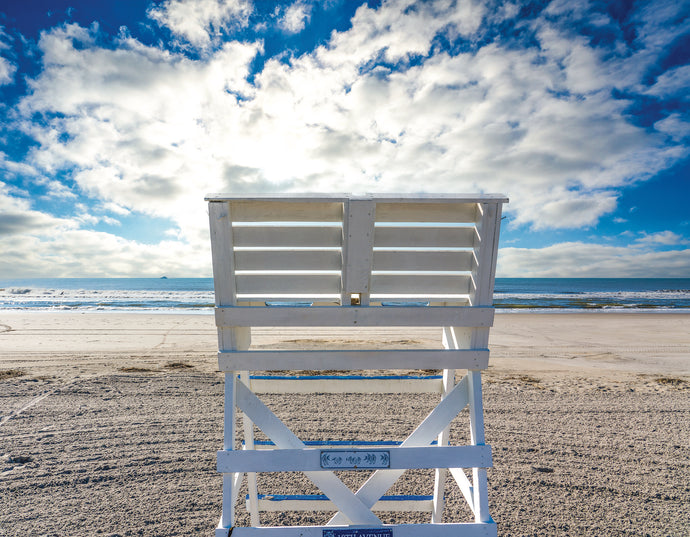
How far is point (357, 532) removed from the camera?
1.78 meters

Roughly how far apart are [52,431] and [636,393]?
877 centimetres

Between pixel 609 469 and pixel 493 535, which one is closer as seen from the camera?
pixel 493 535

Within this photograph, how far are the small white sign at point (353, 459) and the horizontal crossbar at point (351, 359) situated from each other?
0.43 m

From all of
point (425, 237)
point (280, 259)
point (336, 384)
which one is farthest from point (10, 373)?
point (425, 237)

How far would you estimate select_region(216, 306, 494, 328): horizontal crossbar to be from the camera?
1.92m

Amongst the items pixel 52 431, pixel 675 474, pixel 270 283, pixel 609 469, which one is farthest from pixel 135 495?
pixel 675 474

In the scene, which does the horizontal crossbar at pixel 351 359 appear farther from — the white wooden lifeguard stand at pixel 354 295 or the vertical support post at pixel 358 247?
the vertical support post at pixel 358 247

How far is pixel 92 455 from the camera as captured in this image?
13.0ft

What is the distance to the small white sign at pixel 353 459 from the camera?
1823 millimetres

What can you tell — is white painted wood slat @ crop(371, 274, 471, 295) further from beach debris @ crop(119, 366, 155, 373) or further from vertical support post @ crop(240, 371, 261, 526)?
beach debris @ crop(119, 366, 155, 373)

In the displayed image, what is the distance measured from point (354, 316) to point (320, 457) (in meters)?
0.75

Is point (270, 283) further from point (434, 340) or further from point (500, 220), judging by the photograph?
point (434, 340)

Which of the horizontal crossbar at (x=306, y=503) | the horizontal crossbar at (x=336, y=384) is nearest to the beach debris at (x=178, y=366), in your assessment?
the horizontal crossbar at (x=306, y=503)

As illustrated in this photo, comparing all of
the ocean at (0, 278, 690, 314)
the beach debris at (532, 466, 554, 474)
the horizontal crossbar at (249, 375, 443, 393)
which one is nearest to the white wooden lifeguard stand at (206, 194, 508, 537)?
the horizontal crossbar at (249, 375, 443, 393)
